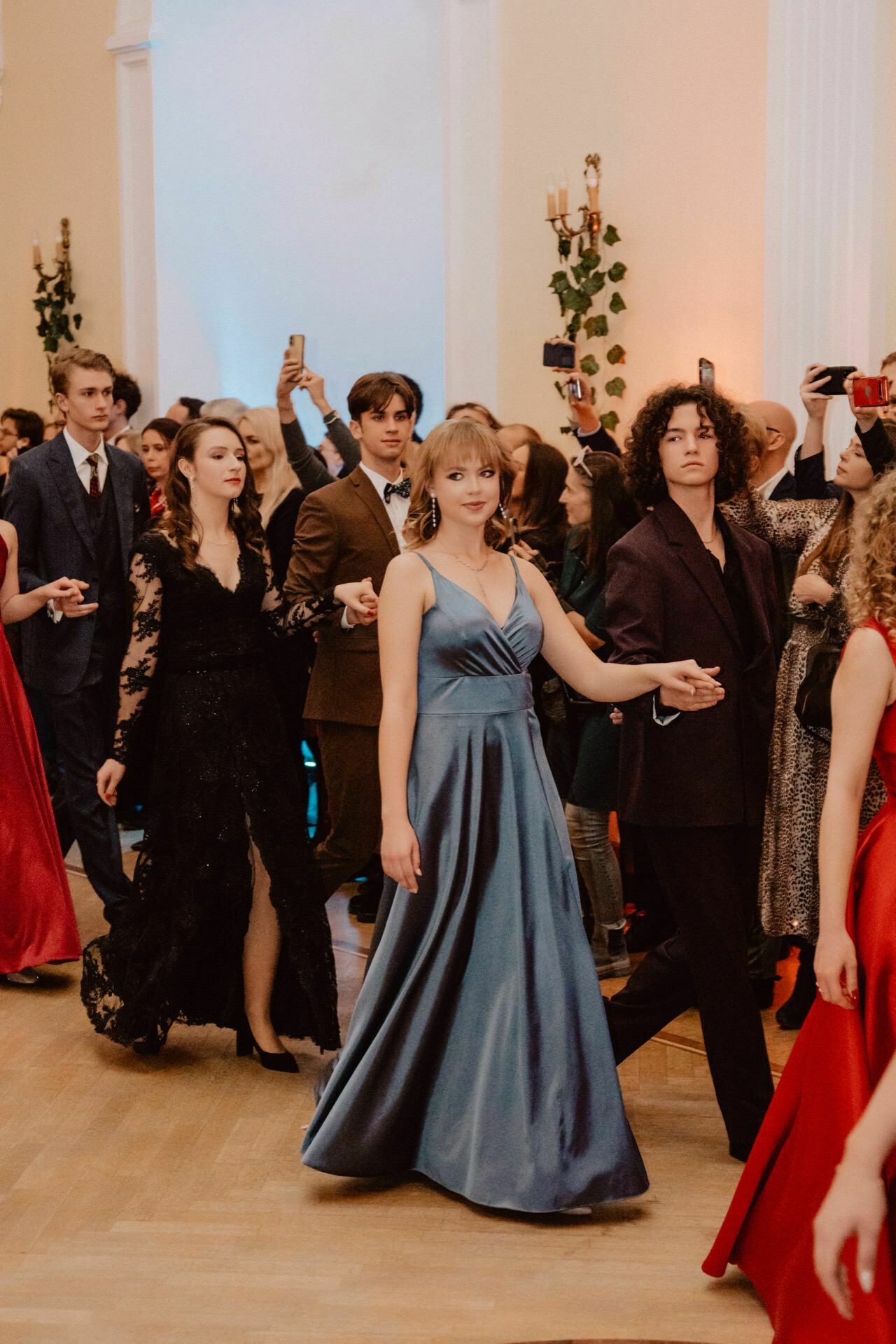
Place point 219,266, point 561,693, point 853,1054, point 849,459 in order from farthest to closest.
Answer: point 219,266, point 561,693, point 849,459, point 853,1054

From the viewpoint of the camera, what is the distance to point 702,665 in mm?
3256

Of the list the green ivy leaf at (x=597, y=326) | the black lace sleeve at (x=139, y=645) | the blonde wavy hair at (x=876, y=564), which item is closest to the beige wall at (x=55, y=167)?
the green ivy leaf at (x=597, y=326)

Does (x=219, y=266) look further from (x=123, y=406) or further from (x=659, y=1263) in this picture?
(x=659, y=1263)

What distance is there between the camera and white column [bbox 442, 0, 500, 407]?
7.14 meters

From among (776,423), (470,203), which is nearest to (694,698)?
(776,423)

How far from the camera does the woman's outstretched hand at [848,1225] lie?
4.41 feet

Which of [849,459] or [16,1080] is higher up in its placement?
[849,459]

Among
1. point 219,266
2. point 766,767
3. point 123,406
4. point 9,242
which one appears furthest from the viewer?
point 9,242

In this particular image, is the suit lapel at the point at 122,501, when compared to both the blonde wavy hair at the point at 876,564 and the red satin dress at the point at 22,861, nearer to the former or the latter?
the red satin dress at the point at 22,861

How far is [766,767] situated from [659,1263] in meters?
1.01

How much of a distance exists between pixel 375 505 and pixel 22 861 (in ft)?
4.66

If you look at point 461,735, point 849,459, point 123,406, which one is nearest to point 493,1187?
point 461,735

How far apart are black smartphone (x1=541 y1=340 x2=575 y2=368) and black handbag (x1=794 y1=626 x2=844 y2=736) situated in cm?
214

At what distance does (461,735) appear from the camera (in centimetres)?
310
